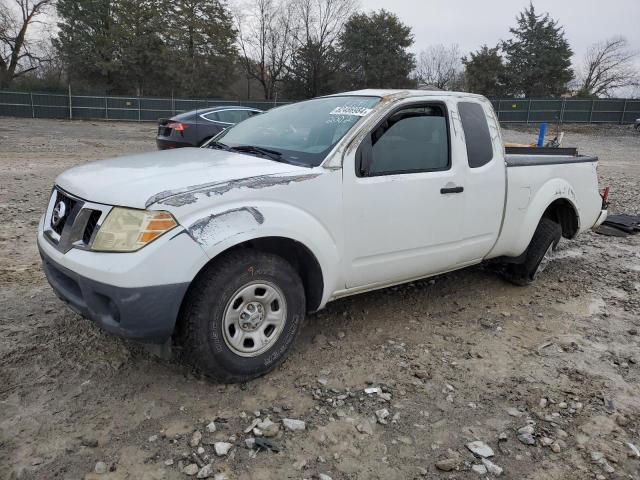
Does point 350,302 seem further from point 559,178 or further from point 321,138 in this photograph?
point 559,178

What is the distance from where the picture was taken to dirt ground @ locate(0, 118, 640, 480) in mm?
2439

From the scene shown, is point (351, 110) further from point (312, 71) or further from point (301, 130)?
point (312, 71)

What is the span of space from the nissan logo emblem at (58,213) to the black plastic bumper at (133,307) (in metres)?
0.45

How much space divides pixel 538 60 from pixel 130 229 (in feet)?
159

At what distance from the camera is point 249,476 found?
2328 millimetres

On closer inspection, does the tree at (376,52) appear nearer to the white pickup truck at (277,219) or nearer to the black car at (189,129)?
the black car at (189,129)

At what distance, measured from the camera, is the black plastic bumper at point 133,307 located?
2486 millimetres

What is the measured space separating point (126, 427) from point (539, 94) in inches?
1927

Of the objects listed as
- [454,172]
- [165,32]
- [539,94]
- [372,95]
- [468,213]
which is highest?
[165,32]

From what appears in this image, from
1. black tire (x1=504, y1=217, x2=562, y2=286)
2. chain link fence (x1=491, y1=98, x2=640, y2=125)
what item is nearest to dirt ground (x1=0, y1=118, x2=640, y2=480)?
black tire (x1=504, y1=217, x2=562, y2=286)

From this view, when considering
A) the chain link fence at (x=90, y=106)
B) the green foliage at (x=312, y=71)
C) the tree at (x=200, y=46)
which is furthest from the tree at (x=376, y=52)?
the chain link fence at (x=90, y=106)

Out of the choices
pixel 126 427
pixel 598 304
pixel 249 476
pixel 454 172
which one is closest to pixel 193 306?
pixel 126 427

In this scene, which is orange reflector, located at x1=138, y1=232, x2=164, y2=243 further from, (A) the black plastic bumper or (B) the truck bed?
(B) the truck bed

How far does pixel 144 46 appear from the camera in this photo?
38.1 meters
